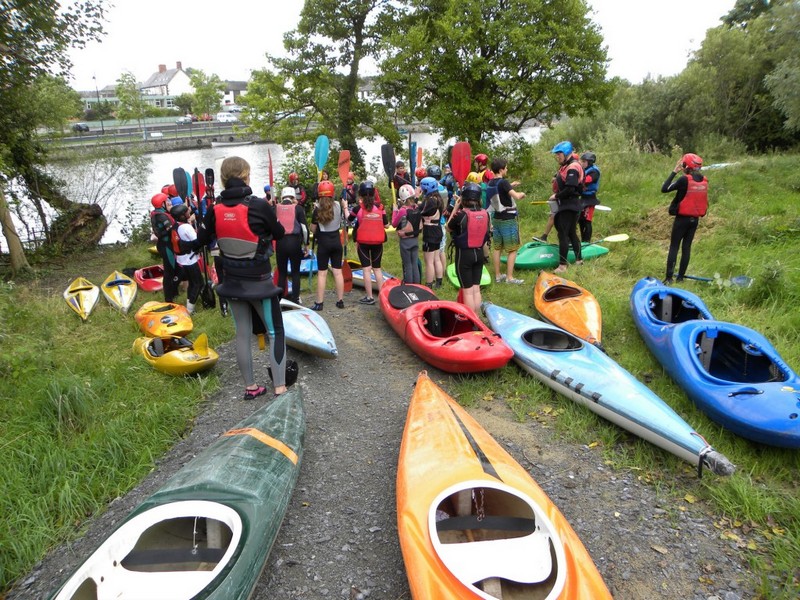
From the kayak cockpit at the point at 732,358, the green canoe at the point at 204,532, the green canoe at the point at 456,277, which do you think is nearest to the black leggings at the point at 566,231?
the green canoe at the point at 456,277

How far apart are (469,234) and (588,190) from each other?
2898 mm

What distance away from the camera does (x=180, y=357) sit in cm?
385

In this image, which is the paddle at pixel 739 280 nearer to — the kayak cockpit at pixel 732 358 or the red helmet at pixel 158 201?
the kayak cockpit at pixel 732 358

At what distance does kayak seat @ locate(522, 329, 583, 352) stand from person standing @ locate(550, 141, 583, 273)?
1.93 m

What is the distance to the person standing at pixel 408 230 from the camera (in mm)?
5066

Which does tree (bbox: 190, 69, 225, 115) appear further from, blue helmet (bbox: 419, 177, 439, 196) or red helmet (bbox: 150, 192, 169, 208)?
blue helmet (bbox: 419, 177, 439, 196)

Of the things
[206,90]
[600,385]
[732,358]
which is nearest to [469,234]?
[600,385]

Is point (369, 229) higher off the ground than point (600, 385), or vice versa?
point (369, 229)

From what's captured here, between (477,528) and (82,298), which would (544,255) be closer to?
(477,528)

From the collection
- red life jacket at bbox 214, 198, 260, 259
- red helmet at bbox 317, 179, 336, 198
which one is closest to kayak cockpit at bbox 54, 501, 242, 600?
red life jacket at bbox 214, 198, 260, 259

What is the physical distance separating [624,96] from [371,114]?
10112 millimetres

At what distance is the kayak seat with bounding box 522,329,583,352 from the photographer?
387 centimetres

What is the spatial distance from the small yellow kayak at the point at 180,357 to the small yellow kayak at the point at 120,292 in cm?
208

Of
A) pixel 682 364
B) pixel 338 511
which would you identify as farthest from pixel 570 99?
pixel 338 511
